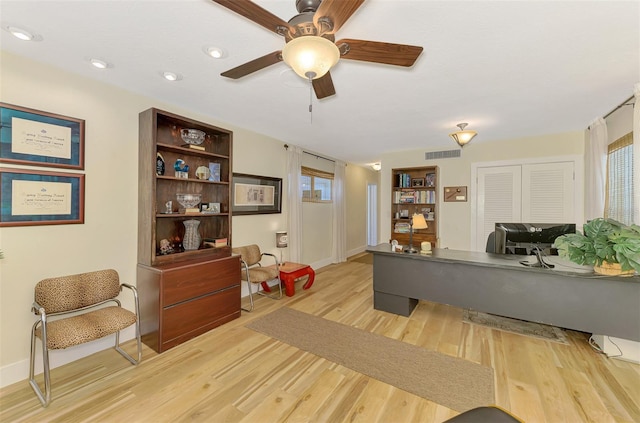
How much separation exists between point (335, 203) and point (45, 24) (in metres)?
4.88

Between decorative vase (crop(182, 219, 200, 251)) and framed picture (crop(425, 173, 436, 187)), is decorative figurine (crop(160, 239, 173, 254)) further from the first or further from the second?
A: framed picture (crop(425, 173, 436, 187))

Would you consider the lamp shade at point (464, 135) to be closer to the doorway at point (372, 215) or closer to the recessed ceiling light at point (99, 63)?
the recessed ceiling light at point (99, 63)

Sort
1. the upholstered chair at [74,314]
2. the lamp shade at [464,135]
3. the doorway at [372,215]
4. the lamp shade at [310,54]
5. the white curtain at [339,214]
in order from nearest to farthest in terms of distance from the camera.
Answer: the lamp shade at [310,54]
the upholstered chair at [74,314]
the lamp shade at [464,135]
the white curtain at [339,214]
the doorway at [372,215]

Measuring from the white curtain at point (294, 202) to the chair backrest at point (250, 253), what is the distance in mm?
784

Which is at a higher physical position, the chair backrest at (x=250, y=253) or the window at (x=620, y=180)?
the window at (x=620, y=180)

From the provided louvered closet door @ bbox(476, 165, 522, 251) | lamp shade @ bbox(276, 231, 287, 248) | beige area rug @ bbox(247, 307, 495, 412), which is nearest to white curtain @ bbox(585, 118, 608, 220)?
louvered closet door @ bbox(476, 165, 522, 251)

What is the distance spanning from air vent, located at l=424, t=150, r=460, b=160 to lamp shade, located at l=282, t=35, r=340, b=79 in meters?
4.14

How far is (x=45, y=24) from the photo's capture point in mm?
1660

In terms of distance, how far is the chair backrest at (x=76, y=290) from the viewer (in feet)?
6.70

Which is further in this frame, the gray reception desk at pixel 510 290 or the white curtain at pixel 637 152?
the white curtain at pixel 637 152

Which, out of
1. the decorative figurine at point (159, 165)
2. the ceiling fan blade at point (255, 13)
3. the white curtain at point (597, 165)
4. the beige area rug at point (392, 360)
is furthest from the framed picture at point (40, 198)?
the white curtain at point (597, 165)

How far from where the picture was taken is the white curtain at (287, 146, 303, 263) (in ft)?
15.1

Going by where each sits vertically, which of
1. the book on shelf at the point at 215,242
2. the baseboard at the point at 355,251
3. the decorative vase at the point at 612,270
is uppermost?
the book on shelf at the point at 215,242

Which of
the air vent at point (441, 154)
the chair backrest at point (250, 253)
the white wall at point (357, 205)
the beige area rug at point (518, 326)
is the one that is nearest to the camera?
the beige area rug at point (518, 326)
